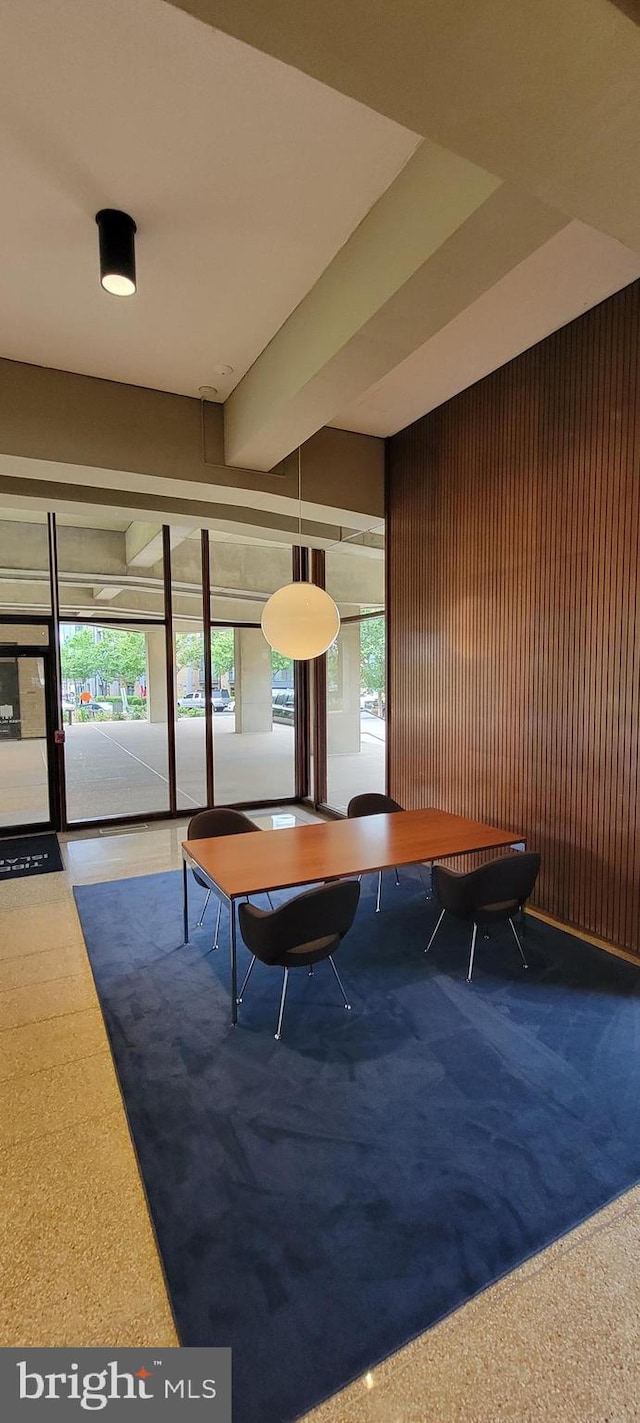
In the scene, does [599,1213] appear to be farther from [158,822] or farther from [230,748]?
[230,748]

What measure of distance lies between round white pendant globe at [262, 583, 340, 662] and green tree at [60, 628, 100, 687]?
322 centimetres

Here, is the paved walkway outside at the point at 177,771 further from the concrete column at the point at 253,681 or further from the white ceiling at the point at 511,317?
the white ceiling at the point at 511,317

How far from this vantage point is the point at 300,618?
160 inches

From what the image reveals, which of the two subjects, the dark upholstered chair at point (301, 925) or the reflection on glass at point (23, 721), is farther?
the reflection on glass at point (23, 721)

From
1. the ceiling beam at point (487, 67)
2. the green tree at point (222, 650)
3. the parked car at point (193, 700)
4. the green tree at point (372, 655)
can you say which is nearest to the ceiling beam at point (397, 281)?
the ceiling beam at point (487, 67)

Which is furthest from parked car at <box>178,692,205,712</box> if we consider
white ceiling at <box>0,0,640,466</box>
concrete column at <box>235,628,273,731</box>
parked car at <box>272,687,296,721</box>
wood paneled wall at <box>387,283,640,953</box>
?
white ceiling at <box>0,0,640,466</box>

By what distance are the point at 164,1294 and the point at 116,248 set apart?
4075mm

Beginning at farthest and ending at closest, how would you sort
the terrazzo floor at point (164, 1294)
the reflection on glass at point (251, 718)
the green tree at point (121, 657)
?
the reflection on glass at point (251, 718) < the green tree at point (121, 657) < the terrazzo floor at point (164, 1294)

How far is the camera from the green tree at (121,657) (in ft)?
22.2

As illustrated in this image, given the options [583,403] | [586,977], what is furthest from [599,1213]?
[583,403]

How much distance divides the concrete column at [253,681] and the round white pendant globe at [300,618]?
334 cm

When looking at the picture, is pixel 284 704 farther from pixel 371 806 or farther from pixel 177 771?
pixel 371 806

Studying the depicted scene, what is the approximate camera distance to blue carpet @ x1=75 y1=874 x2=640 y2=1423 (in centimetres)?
163

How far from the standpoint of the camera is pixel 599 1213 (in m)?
1.91
